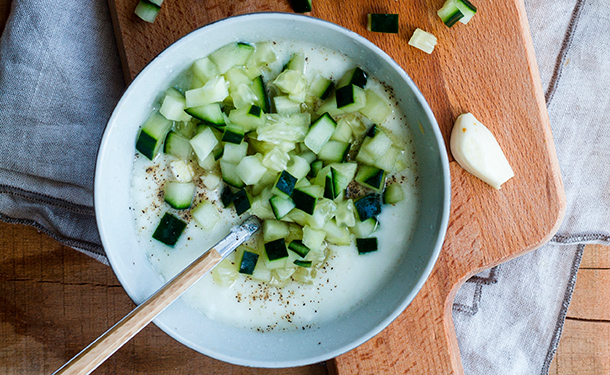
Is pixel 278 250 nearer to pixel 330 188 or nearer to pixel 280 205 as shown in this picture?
pixel 280 205

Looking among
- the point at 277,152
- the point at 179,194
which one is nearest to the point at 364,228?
the point at 277,152

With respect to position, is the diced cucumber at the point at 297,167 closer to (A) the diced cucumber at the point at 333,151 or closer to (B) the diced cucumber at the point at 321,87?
(A) the diced cucumber at the point at 333,151

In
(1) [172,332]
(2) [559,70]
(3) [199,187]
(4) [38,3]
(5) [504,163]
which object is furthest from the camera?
(2) [559,70]

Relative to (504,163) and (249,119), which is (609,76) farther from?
→ (249,119)

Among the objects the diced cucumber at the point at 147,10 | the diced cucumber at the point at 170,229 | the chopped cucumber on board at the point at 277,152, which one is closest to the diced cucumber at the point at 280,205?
the chopped cucumber on board at the point at 277,152

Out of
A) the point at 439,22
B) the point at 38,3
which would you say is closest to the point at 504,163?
the point at 439,22

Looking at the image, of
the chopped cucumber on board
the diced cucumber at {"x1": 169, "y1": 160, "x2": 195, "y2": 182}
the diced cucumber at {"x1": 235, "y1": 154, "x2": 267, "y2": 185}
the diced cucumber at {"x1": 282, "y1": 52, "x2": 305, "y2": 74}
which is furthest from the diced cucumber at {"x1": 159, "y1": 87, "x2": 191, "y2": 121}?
the diced cucumber at {"x1": 282, "y1": 52, "x2": 305, "y2": 74}

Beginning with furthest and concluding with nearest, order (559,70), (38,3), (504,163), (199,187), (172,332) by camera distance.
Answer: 1. (559,70)
2. (38,3)
3. (504,163)
4. (199,187)
5. (172,332)
